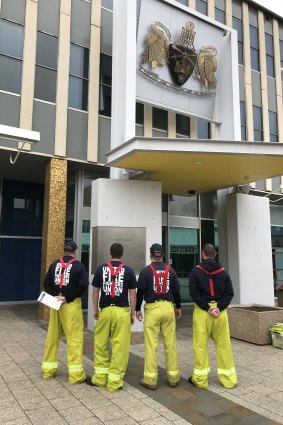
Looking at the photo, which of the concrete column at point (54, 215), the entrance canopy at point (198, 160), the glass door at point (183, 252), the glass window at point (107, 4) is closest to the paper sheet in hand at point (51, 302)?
the entrance canopy at point (198, 160)

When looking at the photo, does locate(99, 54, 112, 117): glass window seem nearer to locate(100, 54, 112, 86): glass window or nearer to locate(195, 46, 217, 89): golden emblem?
locate(100, 54, 112, 86): glass window

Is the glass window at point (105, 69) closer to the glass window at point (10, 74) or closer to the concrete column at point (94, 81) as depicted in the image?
the concrete column at point (94, 81)

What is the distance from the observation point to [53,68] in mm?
10477

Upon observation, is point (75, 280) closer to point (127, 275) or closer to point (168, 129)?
point (127, 275)

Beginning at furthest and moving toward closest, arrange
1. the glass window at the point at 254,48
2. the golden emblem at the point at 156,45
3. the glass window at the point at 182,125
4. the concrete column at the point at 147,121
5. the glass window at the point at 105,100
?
the glass window at the point at 254,48 → the glass window at the point at 182,125 → the concrete column at the point at 147,121 → the glass window at the point at 105,100 → the golden emblem at the point at 156,45

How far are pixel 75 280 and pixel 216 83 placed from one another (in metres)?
9.50

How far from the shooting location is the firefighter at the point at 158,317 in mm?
4764

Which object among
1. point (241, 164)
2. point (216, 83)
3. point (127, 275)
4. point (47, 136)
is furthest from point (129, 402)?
point (216, 83)

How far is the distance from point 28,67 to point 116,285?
7.64 meters

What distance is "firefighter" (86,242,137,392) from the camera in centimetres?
465

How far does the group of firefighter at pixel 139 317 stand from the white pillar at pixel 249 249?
20.6 ft

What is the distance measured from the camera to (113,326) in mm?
4730

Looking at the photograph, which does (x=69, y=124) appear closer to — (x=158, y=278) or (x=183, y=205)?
(x=183, y=205)

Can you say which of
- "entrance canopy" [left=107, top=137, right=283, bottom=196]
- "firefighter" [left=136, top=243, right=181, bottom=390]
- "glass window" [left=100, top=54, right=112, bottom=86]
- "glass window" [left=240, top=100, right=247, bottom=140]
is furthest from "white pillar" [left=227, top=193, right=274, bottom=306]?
"firefighter" [left=136, top=243, right=181, bottom=390]
